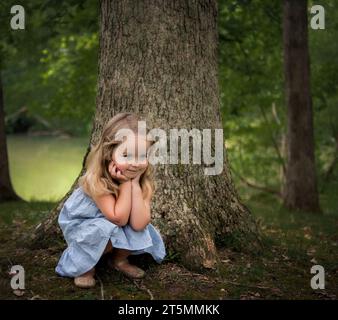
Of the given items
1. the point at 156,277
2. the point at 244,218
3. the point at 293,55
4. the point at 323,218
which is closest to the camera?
the point at 156,277

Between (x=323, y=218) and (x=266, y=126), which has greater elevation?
(x=266, y=126)

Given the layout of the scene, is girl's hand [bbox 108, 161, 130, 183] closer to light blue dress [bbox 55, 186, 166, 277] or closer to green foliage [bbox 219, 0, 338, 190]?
light blue dress [bbox 55, 186, 166, 277]

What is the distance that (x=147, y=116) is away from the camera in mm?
4129

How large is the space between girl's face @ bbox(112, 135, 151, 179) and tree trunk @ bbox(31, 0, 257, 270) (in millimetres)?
764

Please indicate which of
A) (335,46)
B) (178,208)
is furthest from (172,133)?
(335,46)

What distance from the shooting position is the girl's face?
336 cm

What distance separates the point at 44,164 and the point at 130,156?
1889 cm

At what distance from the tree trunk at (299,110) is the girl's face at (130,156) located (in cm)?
648

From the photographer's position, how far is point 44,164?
2150cm

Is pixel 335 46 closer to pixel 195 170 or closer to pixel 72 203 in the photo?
pixel 195 170

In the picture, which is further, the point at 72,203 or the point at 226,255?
the point at 226,255

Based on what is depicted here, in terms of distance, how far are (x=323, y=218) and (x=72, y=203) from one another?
617 centimetres

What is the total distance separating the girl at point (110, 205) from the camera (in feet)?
11.0

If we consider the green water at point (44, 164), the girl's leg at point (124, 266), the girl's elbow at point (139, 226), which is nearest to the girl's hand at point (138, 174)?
the girl's elbow at point (139, 226)
